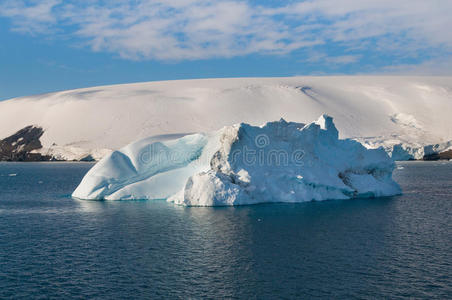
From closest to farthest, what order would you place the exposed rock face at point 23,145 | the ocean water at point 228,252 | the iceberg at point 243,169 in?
the ocean water at point 228,252, the iceberg at point 243,169, the exposed rock face at point 23,145

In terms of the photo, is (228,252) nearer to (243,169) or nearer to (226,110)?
(243,169)

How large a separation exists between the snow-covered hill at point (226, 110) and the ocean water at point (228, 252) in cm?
6891

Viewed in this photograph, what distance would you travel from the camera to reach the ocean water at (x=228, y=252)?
1248cm

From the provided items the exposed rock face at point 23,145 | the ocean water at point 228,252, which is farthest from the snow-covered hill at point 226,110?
the ocean water at point 228,252

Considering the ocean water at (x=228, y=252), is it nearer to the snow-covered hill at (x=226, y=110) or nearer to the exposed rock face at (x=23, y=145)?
the snow-covered hill at (x=226, y=110)

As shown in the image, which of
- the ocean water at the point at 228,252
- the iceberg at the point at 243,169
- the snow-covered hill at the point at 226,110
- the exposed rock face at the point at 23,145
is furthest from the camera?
the exposed rock face at the point at 23,145

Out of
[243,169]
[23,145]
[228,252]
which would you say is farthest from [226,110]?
[228,252]

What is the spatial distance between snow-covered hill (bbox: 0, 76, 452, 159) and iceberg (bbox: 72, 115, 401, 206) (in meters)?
58.7

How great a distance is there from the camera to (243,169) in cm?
2734

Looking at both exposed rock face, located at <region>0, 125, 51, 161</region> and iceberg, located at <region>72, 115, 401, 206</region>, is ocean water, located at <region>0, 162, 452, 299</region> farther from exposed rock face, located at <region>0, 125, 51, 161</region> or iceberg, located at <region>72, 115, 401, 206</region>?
exposed rock face, located at <region>0, 125, 51, 161</region>

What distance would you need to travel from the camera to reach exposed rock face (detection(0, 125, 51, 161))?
4057 inches

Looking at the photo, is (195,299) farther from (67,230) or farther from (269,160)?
(269,160)

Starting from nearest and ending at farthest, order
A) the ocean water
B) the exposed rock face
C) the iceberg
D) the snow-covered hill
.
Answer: the ocean water
the iceberg
the snow-covered hill
the exposed rock face

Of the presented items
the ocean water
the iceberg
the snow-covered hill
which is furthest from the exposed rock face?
the ocean water
